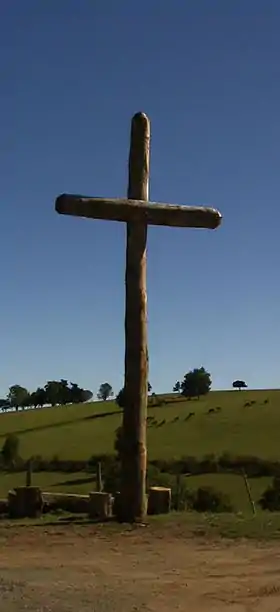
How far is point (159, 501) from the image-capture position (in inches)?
568

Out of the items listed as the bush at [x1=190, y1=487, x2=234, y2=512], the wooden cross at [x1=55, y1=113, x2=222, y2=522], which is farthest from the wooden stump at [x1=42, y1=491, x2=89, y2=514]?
the bush at [x1=190, y1=487, x2=234, y2=512]

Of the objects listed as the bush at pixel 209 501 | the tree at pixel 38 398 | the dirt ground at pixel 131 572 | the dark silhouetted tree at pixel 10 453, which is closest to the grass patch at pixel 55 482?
the dark silhouetted tree at pixel 10 453

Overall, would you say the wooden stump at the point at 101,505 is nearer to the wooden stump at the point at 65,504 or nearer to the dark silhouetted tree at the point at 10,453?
the wooden stump at the point at 65,504

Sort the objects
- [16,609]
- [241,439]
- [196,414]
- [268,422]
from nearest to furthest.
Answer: [16,609] < [241,439] < [268,422] < [196,414]

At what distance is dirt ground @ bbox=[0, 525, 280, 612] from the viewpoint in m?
7.78

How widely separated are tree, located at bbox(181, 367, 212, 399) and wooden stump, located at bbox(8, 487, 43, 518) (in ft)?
273

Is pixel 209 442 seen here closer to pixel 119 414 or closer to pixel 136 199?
pixel 119 414

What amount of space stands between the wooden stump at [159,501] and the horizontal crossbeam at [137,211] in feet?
13.7

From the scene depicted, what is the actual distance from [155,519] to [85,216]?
455 centimetres

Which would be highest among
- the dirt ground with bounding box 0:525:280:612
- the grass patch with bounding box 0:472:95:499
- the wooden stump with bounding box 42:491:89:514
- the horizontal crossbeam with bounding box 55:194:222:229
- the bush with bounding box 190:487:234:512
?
the horizontal crossbeam with bounding box 55:194:222:229

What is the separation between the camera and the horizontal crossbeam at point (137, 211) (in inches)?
526

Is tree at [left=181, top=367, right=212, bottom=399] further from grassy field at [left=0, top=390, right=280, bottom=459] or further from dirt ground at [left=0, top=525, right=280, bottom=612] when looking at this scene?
dirt ground at [left=0, top=525, right=280, bottom=612]

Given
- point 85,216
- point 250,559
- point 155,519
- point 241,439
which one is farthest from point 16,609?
point 241,439

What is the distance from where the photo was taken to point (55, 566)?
9719mm
